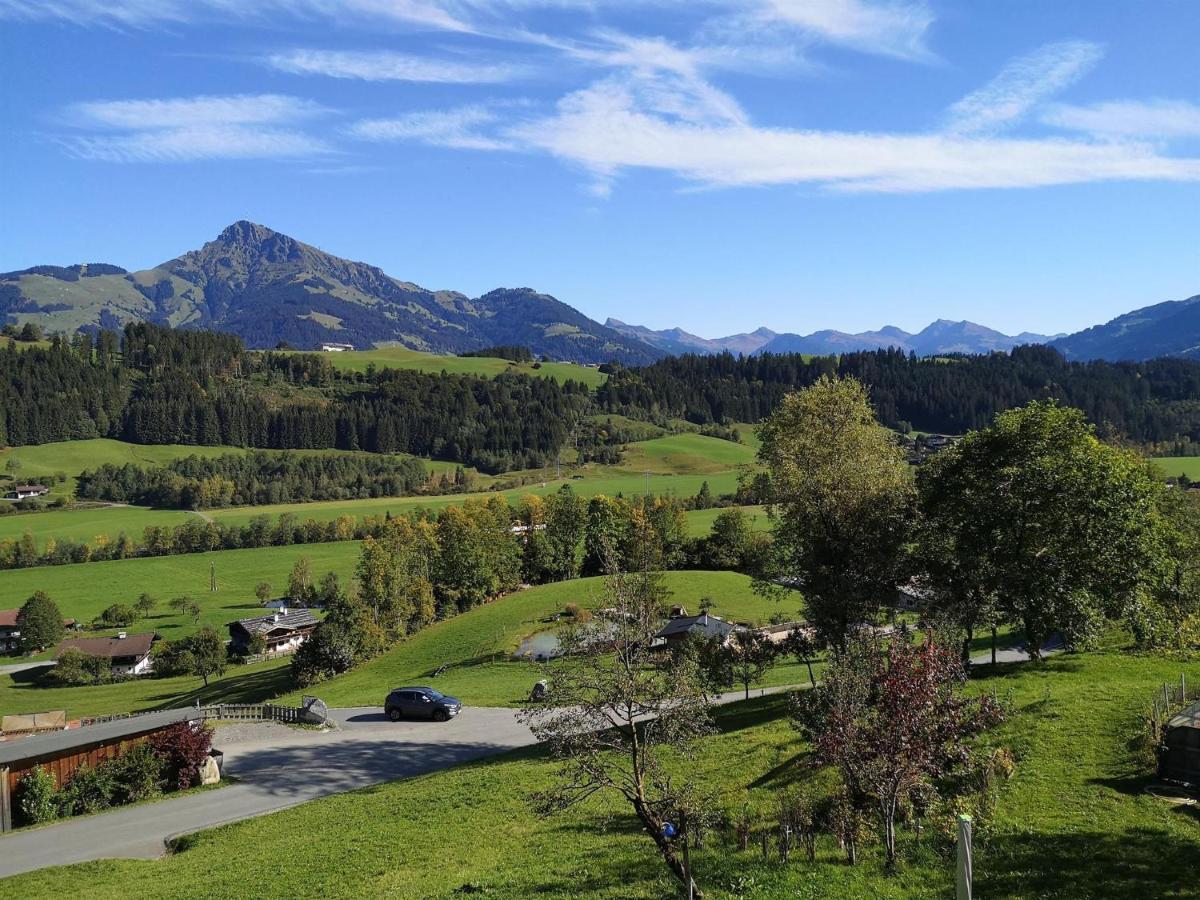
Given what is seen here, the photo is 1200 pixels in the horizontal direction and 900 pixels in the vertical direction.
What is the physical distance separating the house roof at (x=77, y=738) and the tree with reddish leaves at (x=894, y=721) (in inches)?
1169

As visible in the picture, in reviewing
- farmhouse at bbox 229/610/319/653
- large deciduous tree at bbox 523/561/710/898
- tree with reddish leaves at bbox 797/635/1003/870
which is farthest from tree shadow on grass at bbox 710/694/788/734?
farmhouse at bbox 229/610/319/653

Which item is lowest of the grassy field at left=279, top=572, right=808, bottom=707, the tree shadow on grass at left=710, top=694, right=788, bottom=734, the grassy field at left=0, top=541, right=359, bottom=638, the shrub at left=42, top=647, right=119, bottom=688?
the shrub at left=42, top=647, right=119, bottom=688

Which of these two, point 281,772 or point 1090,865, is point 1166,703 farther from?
point 281,772

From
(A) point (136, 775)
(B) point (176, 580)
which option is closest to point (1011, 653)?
(A) point (136, 775)

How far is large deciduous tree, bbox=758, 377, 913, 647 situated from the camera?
1218 inches

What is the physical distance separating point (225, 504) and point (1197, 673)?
198 m

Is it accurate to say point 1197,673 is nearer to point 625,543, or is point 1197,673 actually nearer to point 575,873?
point 575,873

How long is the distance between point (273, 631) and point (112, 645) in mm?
19670

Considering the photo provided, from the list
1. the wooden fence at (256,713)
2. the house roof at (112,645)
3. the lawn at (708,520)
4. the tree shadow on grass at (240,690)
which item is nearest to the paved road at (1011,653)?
the wooden fence at (256,713)

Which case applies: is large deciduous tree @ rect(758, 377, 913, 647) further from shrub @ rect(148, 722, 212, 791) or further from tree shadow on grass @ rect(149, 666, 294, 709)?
tree shadow on grass @ rect(149, 666, 294, 709)

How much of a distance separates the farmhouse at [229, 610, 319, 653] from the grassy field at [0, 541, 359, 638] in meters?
3.95

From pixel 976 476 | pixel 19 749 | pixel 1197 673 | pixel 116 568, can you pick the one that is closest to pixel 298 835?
pixel 19 749

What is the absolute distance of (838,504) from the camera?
3094cm

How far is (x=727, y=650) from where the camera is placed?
3825cm
